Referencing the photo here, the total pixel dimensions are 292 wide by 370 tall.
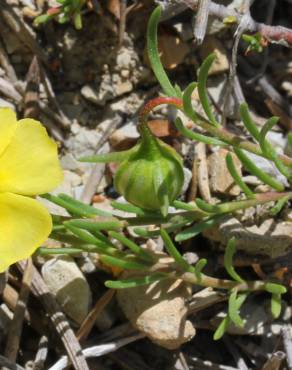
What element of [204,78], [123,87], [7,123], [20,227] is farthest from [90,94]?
[20,227]

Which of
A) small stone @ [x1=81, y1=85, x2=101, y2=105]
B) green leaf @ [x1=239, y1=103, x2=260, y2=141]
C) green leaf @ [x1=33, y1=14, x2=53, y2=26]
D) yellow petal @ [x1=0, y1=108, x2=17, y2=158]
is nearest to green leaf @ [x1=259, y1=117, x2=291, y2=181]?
green leaf @ [x1=239, y1=103, x2=260, y2=141]

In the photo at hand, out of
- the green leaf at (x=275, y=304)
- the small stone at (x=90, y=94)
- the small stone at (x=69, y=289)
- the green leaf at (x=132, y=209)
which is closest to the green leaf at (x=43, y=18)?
the small stone at (x=90, y=94)

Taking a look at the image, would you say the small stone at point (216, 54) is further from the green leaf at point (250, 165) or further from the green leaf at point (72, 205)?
the green leaf at point (72, 205)

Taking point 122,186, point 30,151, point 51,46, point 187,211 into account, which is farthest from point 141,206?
point 51,46

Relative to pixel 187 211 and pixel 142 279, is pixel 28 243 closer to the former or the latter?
pixel 142 279

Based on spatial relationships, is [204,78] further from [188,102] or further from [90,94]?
[90,94]

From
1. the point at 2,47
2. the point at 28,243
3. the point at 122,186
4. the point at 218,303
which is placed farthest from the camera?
the point at 2,47
